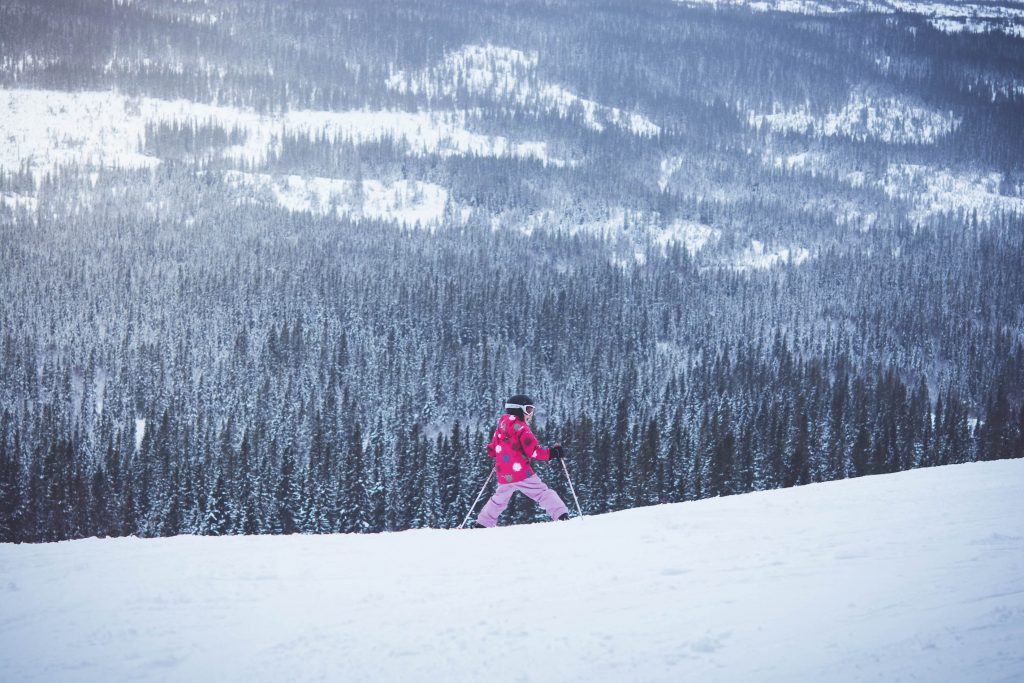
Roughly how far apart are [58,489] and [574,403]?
248ft

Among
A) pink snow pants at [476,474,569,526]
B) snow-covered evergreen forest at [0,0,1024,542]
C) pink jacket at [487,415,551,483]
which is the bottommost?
snow-covered evergreen forest at [0,0,1024,542]

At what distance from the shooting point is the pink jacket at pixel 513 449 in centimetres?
1461

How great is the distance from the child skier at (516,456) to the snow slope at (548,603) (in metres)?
0.81

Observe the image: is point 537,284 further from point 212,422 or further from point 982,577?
point 982,577

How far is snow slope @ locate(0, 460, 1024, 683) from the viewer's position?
881cm

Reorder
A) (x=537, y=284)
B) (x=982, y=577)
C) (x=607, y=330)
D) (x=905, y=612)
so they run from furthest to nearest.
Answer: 1. (x=537, y=284)
2. (x=607, y=330)
3. (x=982, y=577)
4. (x=905, y=612)

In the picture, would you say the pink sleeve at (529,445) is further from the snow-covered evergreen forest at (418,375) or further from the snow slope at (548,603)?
the snow-covered evergreen forest at (418,375)

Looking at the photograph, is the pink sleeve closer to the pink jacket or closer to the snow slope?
the pink jacket

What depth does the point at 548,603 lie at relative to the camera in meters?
10.5

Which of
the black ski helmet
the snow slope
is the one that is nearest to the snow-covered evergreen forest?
the black ski helmet

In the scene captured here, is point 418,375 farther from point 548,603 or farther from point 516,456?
point 548,603

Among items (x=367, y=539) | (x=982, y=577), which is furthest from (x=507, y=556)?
(x=982, y=577)

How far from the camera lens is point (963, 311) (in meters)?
164

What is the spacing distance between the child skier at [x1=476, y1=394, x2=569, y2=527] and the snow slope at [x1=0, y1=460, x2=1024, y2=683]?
81cm
